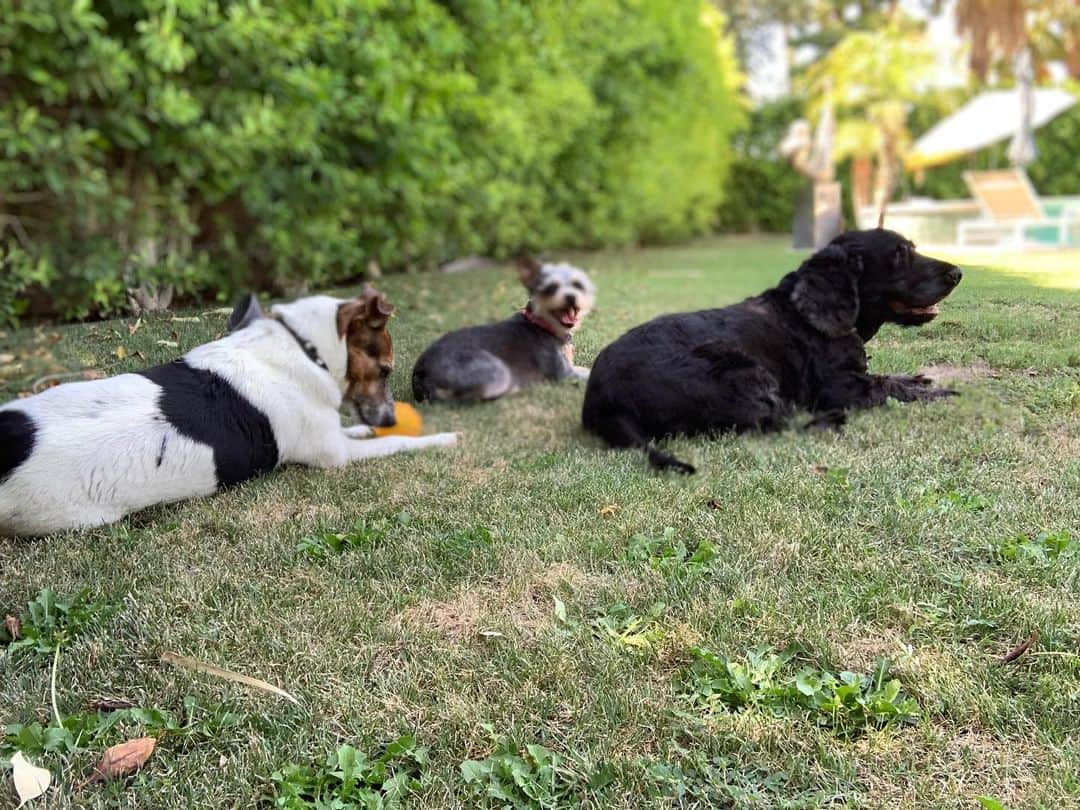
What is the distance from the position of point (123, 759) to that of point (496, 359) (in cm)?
328

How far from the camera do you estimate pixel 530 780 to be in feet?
5.03

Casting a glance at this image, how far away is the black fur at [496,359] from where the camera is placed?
4.51 metres

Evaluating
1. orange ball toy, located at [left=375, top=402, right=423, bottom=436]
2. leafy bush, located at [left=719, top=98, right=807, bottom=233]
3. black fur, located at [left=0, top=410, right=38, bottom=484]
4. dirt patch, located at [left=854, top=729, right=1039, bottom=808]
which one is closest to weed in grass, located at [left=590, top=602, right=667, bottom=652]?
dirt patch, located at [left=854, top=729, right=1039, bottom=808]

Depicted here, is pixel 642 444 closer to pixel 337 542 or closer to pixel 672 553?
pixel 672 553

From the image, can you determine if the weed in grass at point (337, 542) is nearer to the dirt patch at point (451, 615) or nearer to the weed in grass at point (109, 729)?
the dirt patch at point (451, 615)

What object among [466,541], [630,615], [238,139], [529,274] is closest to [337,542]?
[466,541]

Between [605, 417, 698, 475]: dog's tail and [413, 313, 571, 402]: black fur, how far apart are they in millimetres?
1063

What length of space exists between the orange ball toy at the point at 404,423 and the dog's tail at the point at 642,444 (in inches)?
43.7

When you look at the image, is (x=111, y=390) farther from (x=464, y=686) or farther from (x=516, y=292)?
(x=516, y=292)

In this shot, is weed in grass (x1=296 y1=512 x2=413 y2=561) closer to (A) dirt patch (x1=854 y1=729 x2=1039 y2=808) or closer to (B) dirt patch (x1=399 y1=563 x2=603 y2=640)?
(B) dirt patch (x1=399 y1=563 x2=603 y2=640)

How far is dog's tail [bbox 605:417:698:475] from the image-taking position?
3197mm

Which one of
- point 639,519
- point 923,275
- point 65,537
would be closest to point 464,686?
point 639,519

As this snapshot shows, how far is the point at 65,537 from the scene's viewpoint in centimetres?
282

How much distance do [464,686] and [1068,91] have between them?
19.8 meters
